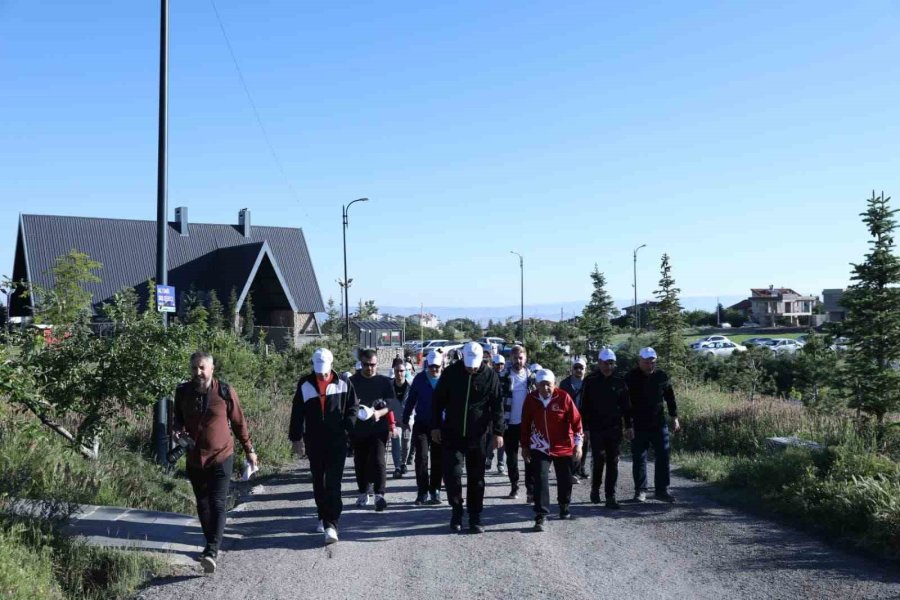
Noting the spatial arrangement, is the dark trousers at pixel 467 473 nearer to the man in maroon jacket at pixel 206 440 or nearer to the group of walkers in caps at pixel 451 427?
the group of walkers in caps at pixel 451 427

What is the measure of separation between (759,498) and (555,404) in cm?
309

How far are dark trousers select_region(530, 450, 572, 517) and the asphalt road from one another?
25 centimetres

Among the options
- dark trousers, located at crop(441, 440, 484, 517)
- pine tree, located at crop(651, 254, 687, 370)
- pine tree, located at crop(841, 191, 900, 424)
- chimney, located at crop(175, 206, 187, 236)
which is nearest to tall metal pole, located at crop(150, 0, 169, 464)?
dark trousers, located at crop(441, 440, 484, 517)

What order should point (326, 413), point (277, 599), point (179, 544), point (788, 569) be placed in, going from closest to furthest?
point (277, 599) → point (788, 569) → point (179, 544) → point (326, 413)

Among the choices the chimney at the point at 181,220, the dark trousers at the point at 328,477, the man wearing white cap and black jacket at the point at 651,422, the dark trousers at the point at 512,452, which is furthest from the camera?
the chimney at the point at 181,220

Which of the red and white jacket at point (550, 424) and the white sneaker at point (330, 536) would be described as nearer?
the white sneaker at point (330, 536)

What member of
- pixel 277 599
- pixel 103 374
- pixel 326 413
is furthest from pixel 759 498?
pixel 103 374

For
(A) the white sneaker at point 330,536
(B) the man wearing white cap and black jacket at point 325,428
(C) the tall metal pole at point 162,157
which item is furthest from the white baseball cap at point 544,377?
(C) the tall metal pole at point 162,157

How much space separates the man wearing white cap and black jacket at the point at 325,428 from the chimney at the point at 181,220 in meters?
41.1

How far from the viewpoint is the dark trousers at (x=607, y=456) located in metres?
9.91

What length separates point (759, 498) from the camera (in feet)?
32.7

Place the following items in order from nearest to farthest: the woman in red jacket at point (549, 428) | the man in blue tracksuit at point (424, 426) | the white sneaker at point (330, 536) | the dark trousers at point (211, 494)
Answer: the dark trousers at point (211, 494) < the white sneaker at point (330, 536) < the woman in red jacket at point (549, 428) < the man in blue tracksuit at point (424, 426)

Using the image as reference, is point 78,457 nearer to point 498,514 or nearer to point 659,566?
point 498,514

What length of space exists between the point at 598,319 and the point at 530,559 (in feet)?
88.9
